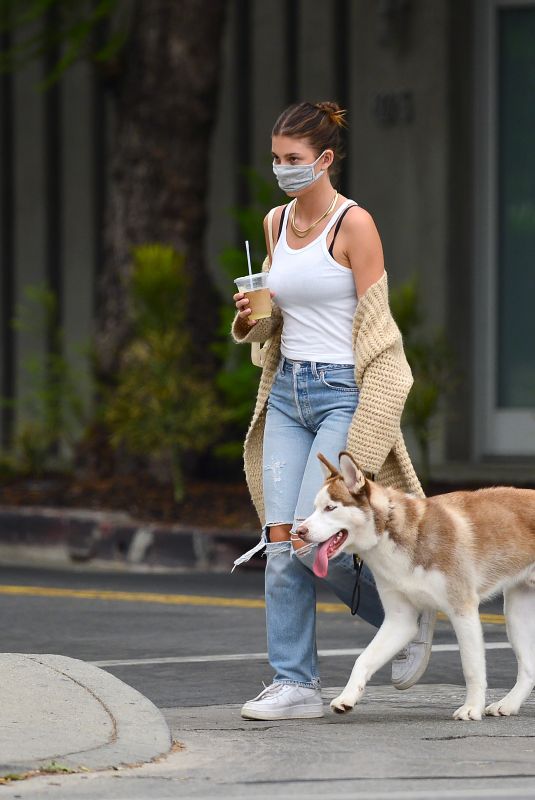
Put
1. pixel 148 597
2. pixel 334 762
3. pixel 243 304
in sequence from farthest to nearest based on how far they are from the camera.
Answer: pixel 148 597
pixel 243 304
pixel 334 762

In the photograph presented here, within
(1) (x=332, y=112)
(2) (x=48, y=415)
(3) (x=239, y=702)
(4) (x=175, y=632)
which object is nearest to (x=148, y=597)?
(4) (x=175, y=632)

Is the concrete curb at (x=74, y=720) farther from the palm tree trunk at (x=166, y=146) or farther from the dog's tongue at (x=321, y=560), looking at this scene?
the palm tree trunk at (x=166, y=146)

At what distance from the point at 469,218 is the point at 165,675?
871cm

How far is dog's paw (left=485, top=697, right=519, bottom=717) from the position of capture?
20.1 feet

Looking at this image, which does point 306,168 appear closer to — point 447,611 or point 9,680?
point 447,611

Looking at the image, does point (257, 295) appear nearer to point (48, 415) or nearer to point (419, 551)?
point (419, 551)

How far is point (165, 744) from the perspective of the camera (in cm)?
553

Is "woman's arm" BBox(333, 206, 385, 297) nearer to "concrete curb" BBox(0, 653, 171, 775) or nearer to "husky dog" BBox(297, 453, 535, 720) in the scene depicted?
"husky dog" BBox(297, 453, 535, 720)

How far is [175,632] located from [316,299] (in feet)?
9.74

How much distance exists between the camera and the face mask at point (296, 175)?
6.10m

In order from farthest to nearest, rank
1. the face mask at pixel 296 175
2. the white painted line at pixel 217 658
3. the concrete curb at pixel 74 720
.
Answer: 1. the white painted line at pixel 217 658
2. the face mask at pixel 296 175
3. the concrete curb at pixel 74 720

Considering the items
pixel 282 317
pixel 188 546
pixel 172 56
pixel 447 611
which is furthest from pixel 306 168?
pixel 172 56

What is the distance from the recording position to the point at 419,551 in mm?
5910

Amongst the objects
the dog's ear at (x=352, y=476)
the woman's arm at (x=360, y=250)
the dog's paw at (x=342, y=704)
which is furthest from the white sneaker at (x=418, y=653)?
the woman's arm at (x=360, y=250)
